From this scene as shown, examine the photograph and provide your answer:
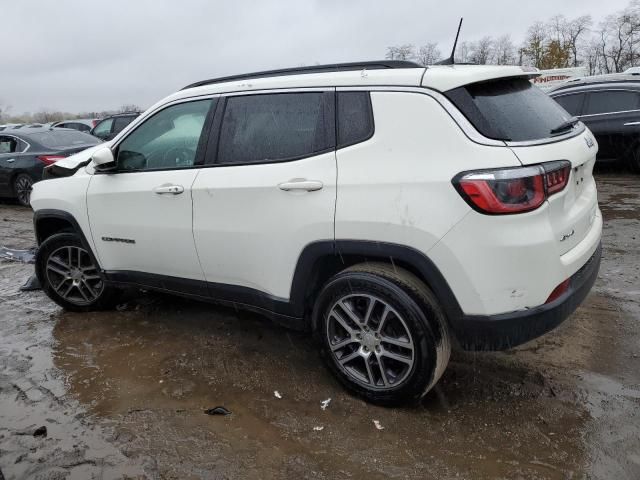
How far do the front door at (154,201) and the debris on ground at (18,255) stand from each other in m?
3.00

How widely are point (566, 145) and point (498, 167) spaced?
0.56 metres

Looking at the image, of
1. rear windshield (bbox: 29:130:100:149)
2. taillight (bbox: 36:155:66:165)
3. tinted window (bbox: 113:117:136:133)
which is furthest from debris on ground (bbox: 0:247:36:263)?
tinted window (bbox: 113:117:136:133)

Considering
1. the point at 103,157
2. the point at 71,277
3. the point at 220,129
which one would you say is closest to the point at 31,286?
the point at 71,277

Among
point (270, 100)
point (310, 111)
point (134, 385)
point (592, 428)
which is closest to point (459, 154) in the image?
point (310, 111)

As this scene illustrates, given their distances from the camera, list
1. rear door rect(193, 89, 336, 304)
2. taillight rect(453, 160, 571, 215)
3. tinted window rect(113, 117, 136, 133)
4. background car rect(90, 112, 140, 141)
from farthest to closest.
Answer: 1. tinted window rect(113, 117, 136, 133)
2. background car rect(90, 112, 140, 141)
3. rear door rect(193, 89, 336, 304)
4. taillight rect(453, 160, 571, 215)

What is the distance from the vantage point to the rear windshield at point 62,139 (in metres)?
9.84

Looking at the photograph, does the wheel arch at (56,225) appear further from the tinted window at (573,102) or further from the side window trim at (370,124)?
the tinted window at (573,102)

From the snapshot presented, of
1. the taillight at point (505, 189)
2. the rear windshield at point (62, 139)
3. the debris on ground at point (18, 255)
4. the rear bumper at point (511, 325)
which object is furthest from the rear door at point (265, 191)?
the rear windshield at point (62, 139)

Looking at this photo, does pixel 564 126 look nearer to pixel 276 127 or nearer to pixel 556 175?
pixel 556 175

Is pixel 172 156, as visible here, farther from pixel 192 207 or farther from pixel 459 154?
pixel 459 154

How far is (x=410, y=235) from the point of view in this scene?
8.70ft

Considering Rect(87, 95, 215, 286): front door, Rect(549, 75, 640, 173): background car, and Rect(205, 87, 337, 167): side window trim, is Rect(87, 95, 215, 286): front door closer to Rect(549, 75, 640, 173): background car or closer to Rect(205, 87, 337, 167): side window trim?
Rect(205, 87, 337, 167): side window trim

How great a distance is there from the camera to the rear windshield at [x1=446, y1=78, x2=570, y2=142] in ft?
8.61

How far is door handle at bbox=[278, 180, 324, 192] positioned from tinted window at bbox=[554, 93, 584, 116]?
856 centimetres
